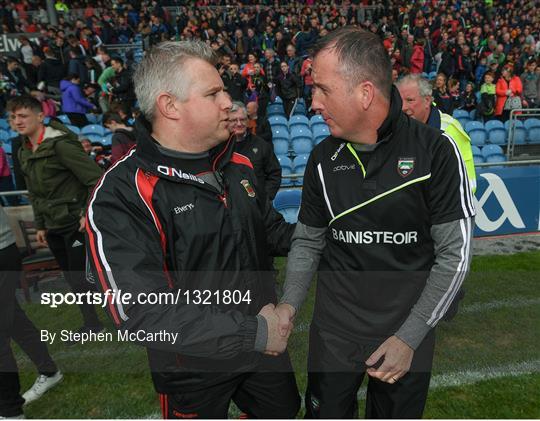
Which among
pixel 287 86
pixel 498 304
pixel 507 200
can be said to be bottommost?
pixel 498 304

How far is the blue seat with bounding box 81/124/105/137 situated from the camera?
30.5 feet

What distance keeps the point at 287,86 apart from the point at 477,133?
4807 millimetres

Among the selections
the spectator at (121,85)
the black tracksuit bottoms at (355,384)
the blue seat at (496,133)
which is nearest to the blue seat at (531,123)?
the blue seat at (496,133)

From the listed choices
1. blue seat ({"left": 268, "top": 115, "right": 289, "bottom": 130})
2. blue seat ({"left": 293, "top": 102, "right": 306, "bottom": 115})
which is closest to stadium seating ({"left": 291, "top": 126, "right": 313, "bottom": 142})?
blue seat ({"left": 268, "top": 115, "right": 289, "bottom": 130})

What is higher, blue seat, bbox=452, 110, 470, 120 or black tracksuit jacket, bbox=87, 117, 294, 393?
black tracksuit jacket, bbox=87, 117, 294, 393

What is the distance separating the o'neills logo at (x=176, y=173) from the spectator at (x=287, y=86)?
30.7 feet

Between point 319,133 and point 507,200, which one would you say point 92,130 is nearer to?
point 319,133

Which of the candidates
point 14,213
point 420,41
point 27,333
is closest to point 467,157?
point 27,333

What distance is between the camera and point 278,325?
1.83 metres

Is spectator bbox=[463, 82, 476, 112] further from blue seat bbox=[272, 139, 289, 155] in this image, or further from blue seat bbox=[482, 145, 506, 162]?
blue seat bbox=[272, 139, 289, 155]

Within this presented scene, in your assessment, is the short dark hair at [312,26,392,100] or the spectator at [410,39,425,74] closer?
the short dark hair at [312,26,392,100]

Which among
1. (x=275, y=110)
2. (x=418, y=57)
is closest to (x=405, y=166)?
(x=275, y=110)

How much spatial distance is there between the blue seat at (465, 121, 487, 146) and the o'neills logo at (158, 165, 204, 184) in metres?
10.3

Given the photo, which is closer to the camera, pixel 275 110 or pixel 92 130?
pixel 92 130
